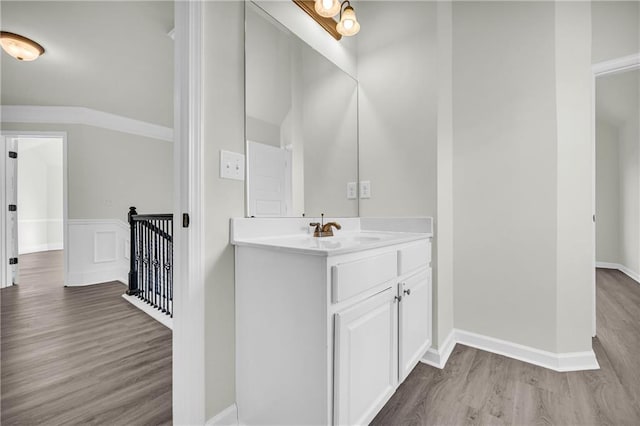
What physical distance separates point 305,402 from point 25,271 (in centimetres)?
591

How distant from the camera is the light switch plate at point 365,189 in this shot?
212 centimetres

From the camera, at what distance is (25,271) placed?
4531mm

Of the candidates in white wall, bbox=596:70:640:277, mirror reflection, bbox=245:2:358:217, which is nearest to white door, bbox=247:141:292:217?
mirror reflection, bbox=245:2:358:217

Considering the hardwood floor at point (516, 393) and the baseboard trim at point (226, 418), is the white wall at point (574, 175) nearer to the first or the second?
the hardwood floor at point (516, 393)

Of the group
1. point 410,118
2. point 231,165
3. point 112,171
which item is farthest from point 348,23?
point 112,171

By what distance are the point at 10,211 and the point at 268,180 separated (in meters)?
4.32

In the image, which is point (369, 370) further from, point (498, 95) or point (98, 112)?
point (98, 112)

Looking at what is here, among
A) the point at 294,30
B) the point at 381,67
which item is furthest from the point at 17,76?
the point at 381,67

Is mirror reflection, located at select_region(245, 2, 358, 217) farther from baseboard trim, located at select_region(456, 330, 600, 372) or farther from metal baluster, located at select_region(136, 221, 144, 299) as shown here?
metal baluster, located at select_region(136, 221, 144, 299)

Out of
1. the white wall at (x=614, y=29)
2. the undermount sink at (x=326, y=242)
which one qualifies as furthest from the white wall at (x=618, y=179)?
the undermount sink at (x=326, y=242)

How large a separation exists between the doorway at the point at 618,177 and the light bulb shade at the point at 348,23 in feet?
8.91

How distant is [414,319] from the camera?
1.52 meters

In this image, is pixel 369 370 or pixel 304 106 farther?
pixel 304 106

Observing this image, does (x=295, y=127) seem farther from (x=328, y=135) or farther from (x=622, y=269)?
(x=622, y=269)
